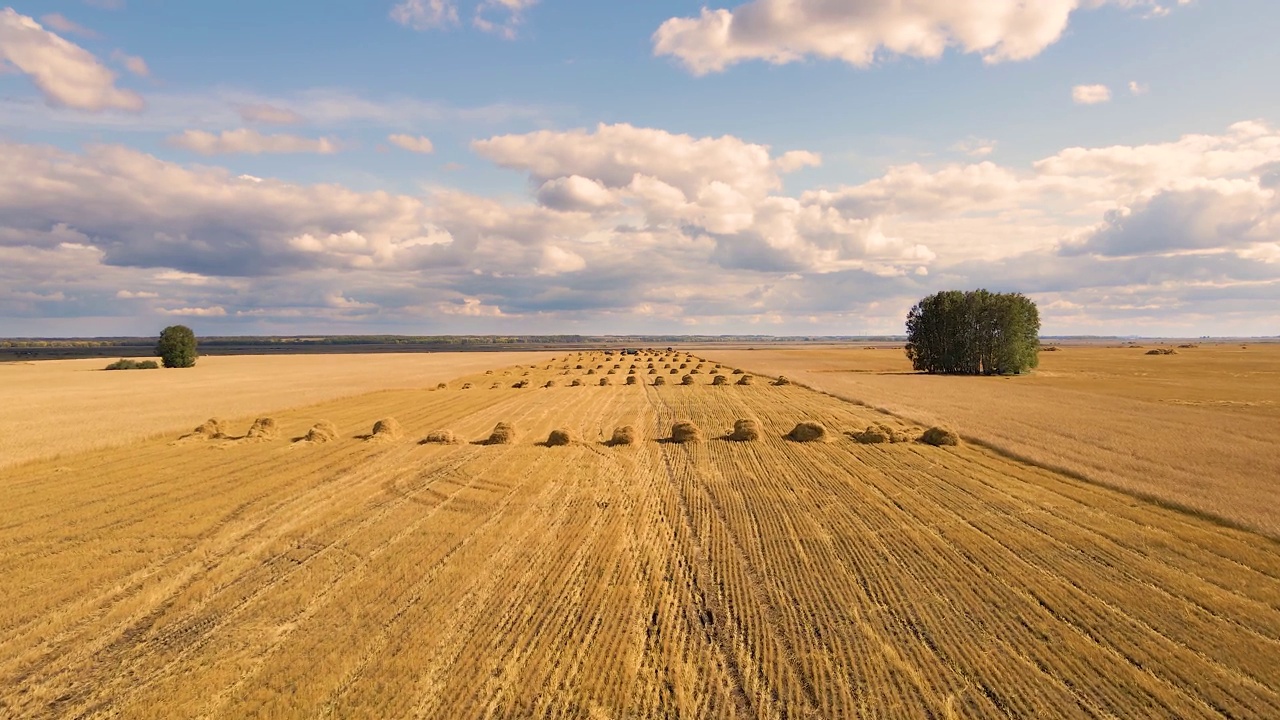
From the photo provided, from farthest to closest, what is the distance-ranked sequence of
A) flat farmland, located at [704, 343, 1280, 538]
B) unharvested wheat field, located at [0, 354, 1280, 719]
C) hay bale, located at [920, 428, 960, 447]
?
hay bale, located at [920, 428, 960, 447] < flat farmland, located at [704, 343, 1280, 538] < unharvested wheat field, located at [0, 354, 1280, 719]

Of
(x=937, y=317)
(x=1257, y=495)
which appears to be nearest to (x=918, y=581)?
(x=1257, y=495)

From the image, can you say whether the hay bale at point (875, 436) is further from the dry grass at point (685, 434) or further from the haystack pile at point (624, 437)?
the haystack pile at point (624, 437)

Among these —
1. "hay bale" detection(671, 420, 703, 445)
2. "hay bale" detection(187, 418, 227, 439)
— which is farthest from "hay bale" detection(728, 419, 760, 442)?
"hay bale" detection(187, 418, 227, 439)

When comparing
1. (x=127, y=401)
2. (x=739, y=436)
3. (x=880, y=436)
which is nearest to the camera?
(x=880, y=436)

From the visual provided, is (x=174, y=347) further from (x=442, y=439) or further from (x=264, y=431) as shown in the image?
(x=442, y=439)

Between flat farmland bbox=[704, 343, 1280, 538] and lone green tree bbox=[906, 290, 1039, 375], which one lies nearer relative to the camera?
flat farmland bbox=[704, 343, 1280, 538]

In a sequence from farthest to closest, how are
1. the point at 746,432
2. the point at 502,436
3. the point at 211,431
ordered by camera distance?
the point at 211,431 < the point at 746,432 < the point at 502,436

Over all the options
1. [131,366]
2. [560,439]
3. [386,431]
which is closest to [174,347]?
[131,366]

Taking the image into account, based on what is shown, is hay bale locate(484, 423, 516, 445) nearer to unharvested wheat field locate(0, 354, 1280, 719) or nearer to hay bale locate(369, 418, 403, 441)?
hay bale locate(369, 418, 403, 441)
